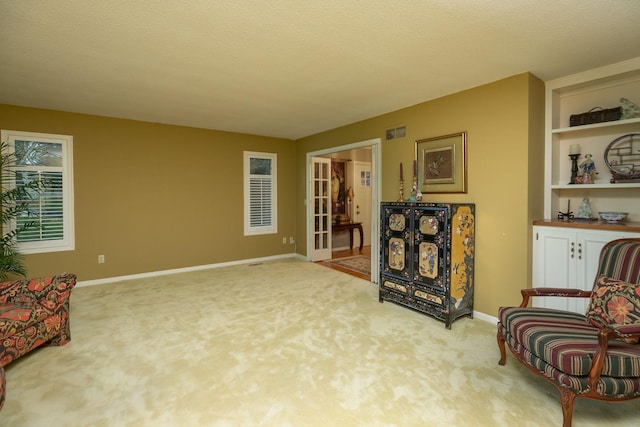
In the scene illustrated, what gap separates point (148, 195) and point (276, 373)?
377cm

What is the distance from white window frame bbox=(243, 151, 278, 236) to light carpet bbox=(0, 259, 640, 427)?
7.66 feet

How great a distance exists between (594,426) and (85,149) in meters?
5.83

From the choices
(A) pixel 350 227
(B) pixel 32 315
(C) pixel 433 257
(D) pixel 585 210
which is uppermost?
(D) pixel 585 210

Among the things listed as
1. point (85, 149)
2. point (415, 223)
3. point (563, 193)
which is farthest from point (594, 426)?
point (85, 149)

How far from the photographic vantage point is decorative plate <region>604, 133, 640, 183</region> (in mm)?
2643

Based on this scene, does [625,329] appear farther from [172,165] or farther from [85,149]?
[85,149]

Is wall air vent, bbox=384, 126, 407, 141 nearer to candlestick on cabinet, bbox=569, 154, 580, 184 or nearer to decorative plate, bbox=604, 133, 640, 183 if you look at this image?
candlestick on cabinet, bbox=569, 154, 580, 184

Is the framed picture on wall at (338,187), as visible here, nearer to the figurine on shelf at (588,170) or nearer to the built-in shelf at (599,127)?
the built-in shelf at (599,127)

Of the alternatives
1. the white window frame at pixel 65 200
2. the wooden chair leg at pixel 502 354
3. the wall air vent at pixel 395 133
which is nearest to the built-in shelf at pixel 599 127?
the wall air vent at pixel 395 133

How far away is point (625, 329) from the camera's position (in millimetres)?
1543

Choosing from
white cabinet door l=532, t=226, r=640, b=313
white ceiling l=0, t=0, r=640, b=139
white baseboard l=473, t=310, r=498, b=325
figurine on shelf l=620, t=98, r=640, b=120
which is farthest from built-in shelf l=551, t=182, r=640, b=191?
white baseboard l=473, t=310, r=498, b=325

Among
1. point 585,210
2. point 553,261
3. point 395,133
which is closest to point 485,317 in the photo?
point 553,261

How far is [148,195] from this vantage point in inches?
184

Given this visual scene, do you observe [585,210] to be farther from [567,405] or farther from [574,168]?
[567,405]
